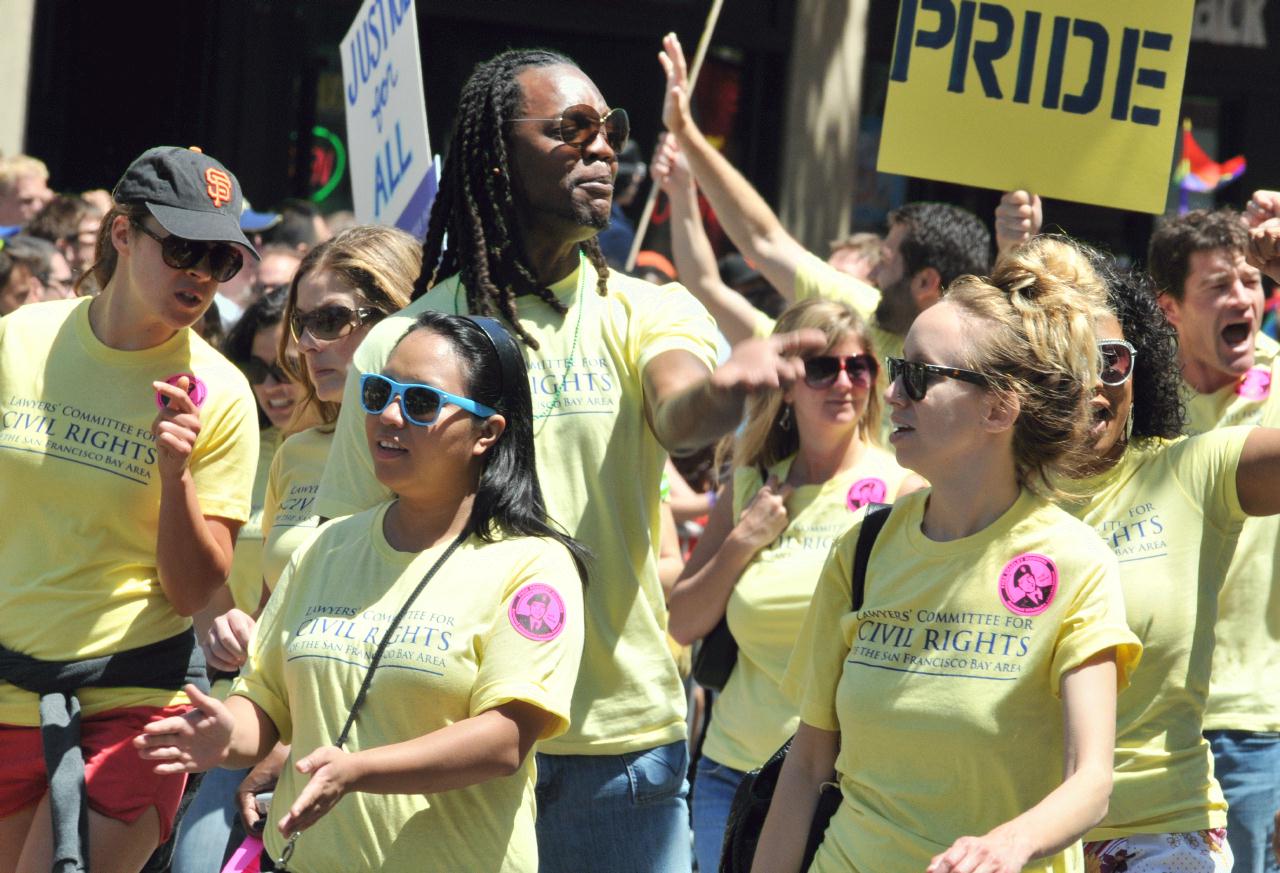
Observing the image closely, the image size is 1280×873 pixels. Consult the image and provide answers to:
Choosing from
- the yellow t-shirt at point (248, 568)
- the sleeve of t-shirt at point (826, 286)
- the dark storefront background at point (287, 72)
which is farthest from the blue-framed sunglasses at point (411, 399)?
the dark storefront background at point (287, 72)

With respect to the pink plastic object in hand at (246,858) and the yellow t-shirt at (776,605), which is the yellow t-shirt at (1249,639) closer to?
the yellow t-shirt at (776,605)

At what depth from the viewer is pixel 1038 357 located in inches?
130

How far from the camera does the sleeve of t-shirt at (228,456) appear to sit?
4.38 meters

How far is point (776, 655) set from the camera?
5.00 metres

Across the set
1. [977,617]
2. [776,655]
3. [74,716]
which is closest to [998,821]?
[977,617]

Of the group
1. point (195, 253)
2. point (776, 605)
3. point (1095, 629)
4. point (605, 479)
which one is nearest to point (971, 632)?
point (1095, 629)

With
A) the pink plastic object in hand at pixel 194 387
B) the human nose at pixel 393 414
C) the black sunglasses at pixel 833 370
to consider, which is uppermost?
the human nose at pixel 393 414

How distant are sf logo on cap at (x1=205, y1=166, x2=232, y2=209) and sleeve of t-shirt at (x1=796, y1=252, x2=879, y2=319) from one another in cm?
241

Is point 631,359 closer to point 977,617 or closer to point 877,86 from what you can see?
point 977,617

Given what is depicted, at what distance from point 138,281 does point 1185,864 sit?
8.93ft

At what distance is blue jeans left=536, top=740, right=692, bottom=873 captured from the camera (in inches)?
145

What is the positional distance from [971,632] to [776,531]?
6.34 ft

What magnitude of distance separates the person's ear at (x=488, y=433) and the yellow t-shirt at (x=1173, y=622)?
127cm

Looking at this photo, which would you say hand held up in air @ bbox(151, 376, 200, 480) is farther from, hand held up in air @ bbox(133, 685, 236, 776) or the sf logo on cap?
hand held up in air @ bbox(133, 685, 236, 776)
